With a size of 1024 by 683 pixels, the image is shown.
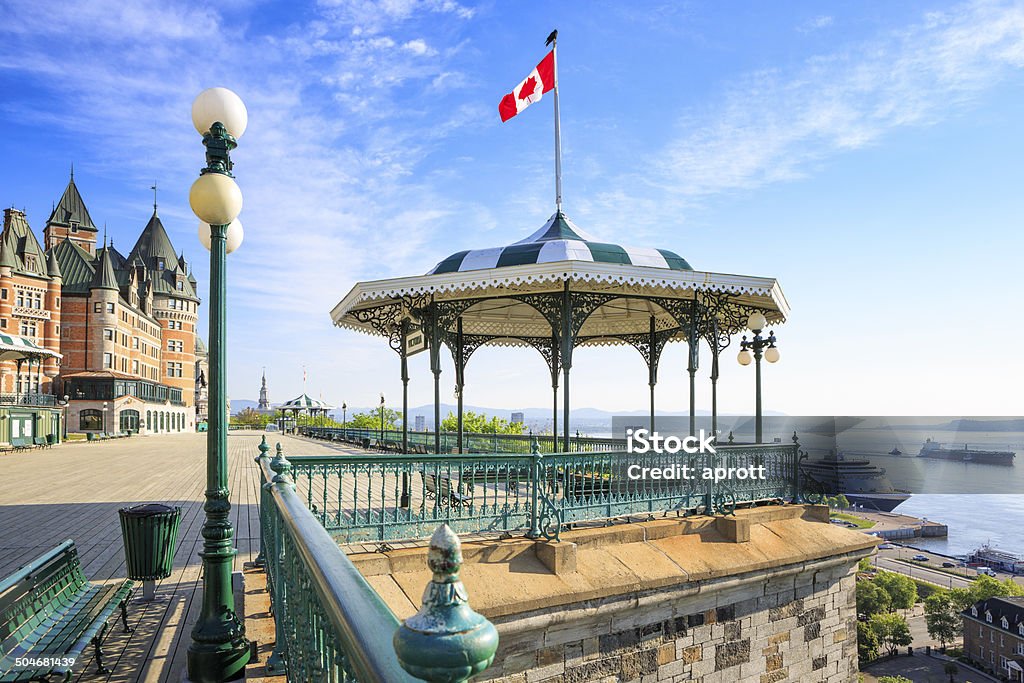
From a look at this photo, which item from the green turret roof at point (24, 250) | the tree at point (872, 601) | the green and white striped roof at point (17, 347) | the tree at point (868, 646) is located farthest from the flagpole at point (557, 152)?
the tree at point (872, 601)

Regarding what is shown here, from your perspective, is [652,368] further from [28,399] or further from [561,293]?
[28,399]

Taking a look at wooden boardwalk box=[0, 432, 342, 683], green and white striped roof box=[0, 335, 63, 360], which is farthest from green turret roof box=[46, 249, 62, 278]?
wooden boardwalk box=[0, 432, 342, 683]

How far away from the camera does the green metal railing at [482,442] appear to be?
15777 mm

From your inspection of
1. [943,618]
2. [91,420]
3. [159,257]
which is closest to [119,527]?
[91,420]

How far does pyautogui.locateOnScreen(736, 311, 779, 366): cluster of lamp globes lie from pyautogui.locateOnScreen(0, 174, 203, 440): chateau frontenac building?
49.7 metres

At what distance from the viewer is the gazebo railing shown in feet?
24.4

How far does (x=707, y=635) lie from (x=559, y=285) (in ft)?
20.2

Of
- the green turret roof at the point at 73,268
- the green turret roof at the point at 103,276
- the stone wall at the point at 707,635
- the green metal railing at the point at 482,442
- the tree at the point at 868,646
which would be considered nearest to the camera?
the stone wall at the point at 707,635

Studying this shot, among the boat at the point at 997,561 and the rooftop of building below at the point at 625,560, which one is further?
the boat at the point at 997,561

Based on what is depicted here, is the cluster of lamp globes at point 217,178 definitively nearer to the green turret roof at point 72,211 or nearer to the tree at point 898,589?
the green turret roof at point 72,211

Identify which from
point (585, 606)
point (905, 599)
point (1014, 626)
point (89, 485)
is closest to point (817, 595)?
point (585, 606)

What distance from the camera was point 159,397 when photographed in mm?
70688

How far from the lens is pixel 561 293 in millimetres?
10883

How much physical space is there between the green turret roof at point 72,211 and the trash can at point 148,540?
89425mm
